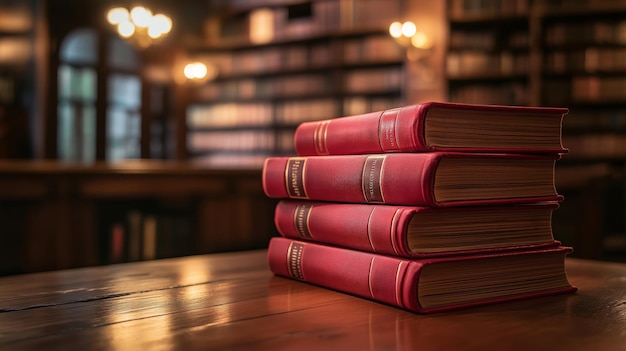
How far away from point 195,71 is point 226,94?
0.66 meters

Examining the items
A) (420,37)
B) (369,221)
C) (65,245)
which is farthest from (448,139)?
(420,37)

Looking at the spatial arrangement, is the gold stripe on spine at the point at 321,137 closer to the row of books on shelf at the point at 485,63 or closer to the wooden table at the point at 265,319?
the wooden table at the point at 265,319

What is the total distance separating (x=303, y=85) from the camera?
7.11 metres

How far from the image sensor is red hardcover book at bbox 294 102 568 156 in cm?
73

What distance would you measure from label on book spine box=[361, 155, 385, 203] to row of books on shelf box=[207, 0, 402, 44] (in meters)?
5.93

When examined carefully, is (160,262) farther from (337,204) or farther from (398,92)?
(398,92)

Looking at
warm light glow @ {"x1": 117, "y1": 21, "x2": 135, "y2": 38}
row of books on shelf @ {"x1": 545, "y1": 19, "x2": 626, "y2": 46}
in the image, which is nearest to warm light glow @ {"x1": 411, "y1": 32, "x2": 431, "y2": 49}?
row of books on shelf @ {"x1": 545, "y1": 19, "x2": 626, "y2": 46}

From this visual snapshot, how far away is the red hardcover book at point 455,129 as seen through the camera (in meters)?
0.73

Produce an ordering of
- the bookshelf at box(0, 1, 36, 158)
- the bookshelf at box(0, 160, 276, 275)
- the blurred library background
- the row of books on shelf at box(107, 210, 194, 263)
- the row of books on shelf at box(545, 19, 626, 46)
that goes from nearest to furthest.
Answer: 1. the bookshelf at box(0, 160, 276, 275)
2. the blurred library background
3. the row of books on shelf at box(107, 210, 194, 263)
4. the row of books on shelf at box(545, 19, 626, 46)
5. the bookshelf at box(0, 1, 36, 158)

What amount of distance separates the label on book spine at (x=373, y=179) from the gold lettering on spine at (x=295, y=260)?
18 cm

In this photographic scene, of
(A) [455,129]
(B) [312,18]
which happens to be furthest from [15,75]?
(A) [455,129]

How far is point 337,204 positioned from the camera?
0.87m

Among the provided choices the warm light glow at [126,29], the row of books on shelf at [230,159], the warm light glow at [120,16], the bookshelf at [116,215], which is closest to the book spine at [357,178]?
the bookshelf at [116,215]

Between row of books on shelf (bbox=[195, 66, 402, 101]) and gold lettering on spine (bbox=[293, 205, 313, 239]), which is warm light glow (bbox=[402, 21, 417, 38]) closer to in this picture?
row of books on shelf (bbox=[195, 66, 402, 101])
